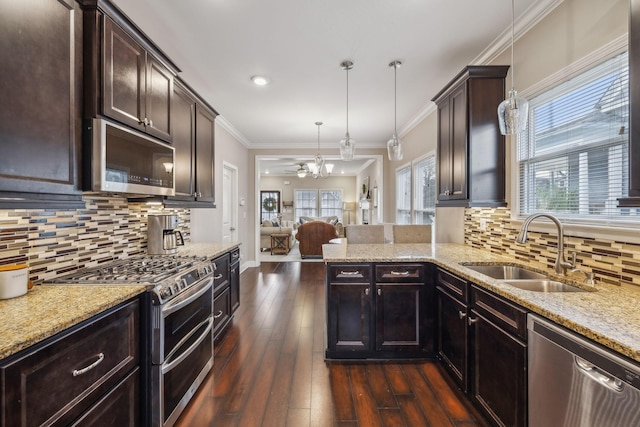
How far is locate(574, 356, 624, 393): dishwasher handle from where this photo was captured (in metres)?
0.95

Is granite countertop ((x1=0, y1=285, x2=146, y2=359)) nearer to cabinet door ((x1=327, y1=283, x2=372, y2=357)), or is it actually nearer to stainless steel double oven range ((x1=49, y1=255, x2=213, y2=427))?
stainless steel double oven range ((x1=49, y1=255, x2=213, y2=427))

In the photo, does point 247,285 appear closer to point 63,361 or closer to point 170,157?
point 170,157

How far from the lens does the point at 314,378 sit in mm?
2221

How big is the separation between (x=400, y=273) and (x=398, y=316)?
1.18ft

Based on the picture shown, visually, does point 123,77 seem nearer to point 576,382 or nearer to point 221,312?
point 221,312

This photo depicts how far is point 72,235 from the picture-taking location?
6.14 feet

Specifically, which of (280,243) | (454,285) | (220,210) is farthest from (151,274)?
(280,243)

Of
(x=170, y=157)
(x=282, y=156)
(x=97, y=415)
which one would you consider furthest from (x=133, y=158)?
(x=282, y=156)

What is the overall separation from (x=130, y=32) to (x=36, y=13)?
0.60 meters

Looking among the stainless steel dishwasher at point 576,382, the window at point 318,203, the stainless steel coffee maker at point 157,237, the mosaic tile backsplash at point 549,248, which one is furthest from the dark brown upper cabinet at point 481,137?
the window at point 318,203

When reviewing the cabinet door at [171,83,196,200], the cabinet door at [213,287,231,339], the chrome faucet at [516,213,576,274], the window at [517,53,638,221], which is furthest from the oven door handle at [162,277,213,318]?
the window at [517,53,638,221]

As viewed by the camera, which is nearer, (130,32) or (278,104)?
(130,32)

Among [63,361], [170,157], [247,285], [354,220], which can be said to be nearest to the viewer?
[63,361]

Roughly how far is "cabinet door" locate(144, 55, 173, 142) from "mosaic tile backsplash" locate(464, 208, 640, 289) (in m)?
2.83
